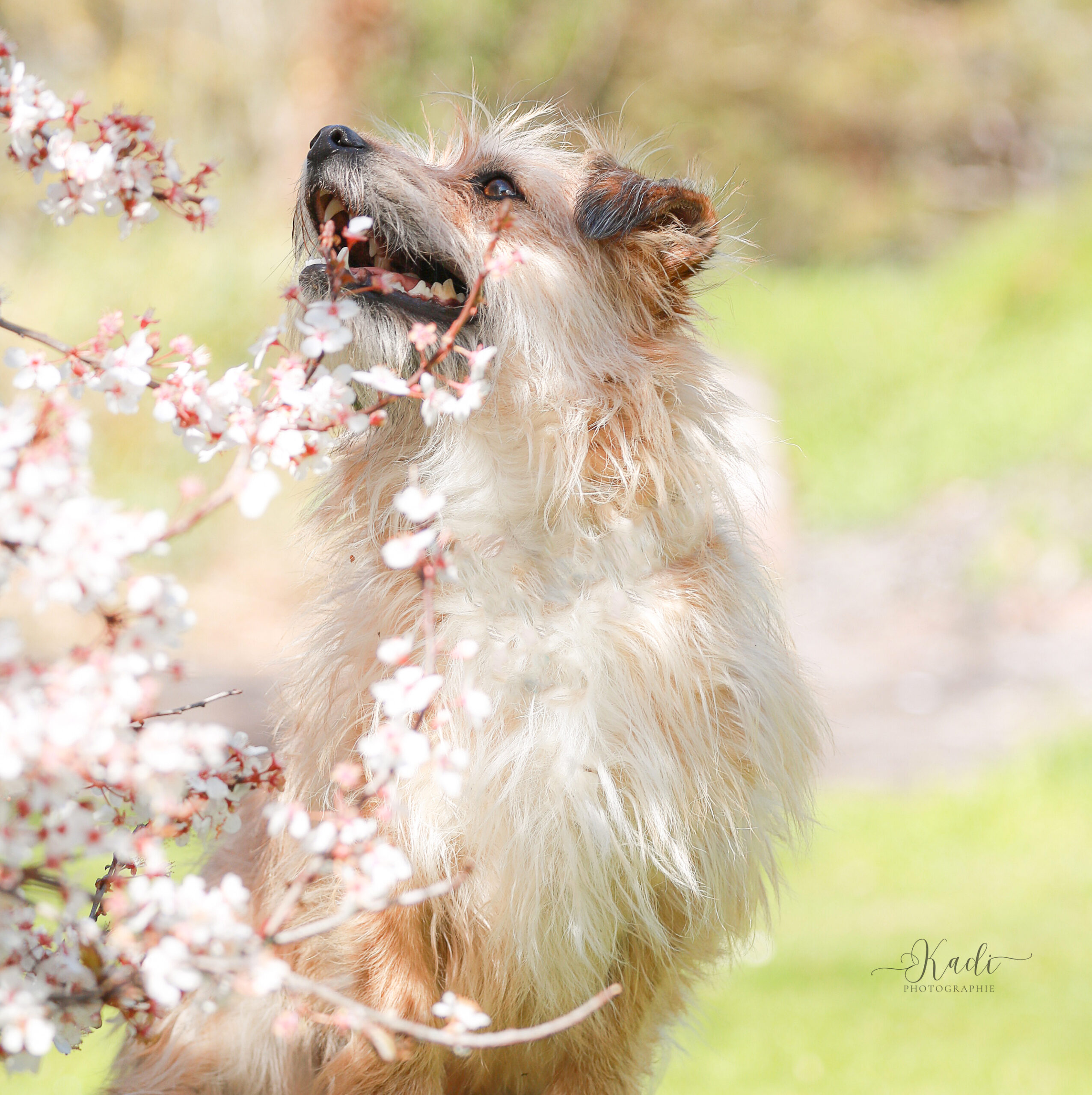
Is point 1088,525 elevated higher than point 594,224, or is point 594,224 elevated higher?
point 594,224

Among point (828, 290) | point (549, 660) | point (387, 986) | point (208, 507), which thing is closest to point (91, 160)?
point (208, 507)

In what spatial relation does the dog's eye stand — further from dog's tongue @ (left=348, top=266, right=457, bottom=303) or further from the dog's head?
dog's tongue @ (left=348, top=266, right=457, bottom=303)

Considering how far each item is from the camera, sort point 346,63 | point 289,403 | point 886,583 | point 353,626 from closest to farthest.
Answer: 1. point 289,403
2. point 353,626
3. point 886,583
4. point 346,63

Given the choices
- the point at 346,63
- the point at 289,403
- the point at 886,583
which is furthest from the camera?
the point at 346,63

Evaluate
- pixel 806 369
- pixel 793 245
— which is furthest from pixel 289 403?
pixel 793 245

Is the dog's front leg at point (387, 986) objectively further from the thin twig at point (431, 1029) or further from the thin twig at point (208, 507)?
the thin twig at point (208, 507)

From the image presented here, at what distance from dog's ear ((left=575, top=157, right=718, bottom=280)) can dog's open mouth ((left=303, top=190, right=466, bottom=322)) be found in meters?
0.27

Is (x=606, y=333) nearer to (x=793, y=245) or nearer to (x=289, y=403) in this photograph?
(x=289, y=403)

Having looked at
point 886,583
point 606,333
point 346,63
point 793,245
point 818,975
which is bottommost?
point 818,975

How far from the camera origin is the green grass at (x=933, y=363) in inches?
381

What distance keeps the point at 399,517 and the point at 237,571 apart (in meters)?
6.29

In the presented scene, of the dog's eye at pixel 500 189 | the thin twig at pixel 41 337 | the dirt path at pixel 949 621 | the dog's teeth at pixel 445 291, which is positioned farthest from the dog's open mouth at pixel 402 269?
the dirt path at pixel 949 621

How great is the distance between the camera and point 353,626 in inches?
82.7

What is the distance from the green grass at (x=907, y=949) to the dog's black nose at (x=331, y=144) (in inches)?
59.1
